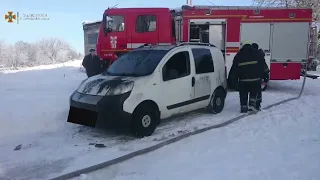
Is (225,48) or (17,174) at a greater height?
(225,48)

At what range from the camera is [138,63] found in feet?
19.8

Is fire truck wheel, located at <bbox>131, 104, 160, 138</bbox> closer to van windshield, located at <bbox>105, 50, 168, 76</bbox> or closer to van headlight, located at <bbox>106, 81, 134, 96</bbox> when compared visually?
van headlight, located at <bbox>106, 81, 134, 96</bbox>

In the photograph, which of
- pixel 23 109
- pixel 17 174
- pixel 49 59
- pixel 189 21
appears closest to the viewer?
pixel 17 174

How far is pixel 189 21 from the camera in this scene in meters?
10.6

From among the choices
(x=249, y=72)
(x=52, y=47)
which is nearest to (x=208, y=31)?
(x=249, y=72)

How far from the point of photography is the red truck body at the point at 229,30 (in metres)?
10.5

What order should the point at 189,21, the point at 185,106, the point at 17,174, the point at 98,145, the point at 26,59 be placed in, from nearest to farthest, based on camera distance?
the point at 17,174 → the point at 98,145 → the point at 185,106 → the point at 189,21 → the point at 26,59

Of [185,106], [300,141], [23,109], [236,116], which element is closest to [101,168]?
[185,106]

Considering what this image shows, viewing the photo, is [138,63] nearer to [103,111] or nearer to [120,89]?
[120,89]

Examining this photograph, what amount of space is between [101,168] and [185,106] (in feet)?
8.79

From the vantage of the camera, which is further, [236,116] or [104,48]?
[104,48]

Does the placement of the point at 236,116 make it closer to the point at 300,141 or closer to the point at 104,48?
the point at 300,141

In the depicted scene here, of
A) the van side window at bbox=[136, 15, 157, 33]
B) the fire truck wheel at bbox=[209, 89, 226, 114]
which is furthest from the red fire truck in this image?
the fire truck wheel at bbox=[209, 89, 226, 114]

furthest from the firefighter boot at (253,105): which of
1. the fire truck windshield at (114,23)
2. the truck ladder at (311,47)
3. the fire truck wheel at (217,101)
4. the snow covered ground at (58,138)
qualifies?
the fire truck windshield at (114,23)
